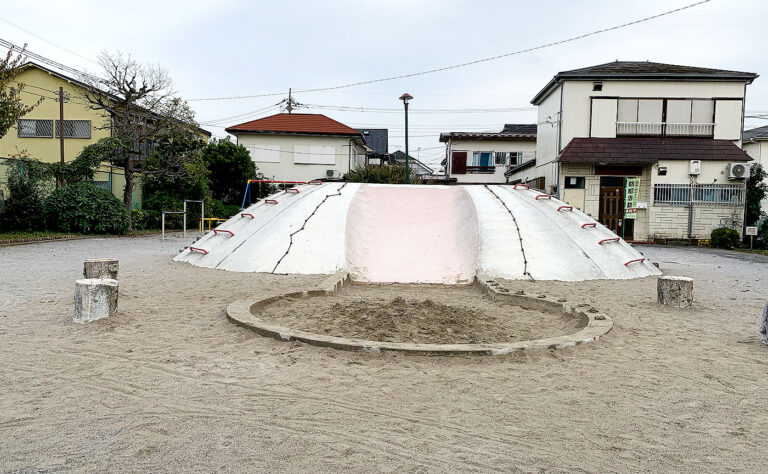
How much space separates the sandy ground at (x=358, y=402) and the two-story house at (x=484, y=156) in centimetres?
2815

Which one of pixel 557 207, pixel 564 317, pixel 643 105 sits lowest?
Result: pixel 564 317

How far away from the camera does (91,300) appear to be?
5398 millimetres

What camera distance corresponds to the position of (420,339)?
4883 mm

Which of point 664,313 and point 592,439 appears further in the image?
point 664,313

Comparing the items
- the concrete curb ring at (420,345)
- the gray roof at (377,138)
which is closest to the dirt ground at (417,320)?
the concrete curb ring at (420,345)

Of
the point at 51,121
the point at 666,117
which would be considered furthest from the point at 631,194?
the point at 51,121

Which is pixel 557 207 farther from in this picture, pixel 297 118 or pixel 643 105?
pixel 297 118

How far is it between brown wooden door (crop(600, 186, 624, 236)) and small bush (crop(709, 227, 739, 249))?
316 cm

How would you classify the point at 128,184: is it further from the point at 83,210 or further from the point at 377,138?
the point at 377,138

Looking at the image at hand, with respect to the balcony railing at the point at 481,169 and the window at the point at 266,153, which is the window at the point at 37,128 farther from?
the balcony railing at the point at 481,169

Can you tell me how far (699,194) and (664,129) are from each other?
2.81m

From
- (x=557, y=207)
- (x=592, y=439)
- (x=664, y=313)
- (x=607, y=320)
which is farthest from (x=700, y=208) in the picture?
(x=592, y=439)

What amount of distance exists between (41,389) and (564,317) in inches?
199

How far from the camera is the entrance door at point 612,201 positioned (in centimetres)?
2088
